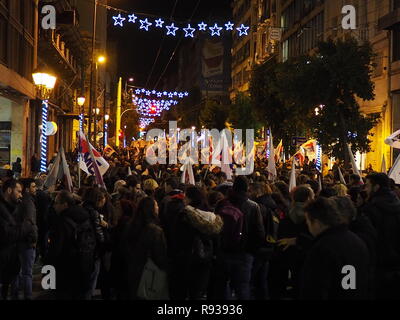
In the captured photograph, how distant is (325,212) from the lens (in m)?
5.00

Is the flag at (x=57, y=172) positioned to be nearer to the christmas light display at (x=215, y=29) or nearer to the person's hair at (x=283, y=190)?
the person's hair at (x=283, y=190)

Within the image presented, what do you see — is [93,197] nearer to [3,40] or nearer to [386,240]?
[386,240]

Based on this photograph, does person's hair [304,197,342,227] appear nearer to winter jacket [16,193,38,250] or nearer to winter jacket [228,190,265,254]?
winter jacket [228,190,265,254]

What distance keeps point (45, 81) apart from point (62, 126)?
28.6 meters

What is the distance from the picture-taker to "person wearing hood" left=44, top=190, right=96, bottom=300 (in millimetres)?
7379

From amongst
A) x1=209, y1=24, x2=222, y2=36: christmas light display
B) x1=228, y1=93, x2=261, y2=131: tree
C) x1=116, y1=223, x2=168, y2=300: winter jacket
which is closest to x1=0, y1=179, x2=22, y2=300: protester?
x1=116, y1=223, x2=168, y2=300: winter jacket

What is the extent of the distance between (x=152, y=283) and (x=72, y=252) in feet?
3.77

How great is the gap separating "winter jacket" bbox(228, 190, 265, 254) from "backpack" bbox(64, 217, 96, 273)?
6.41ft

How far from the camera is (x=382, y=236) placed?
6.97 metres

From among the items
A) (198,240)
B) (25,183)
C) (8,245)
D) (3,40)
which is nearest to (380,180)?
(198,240)

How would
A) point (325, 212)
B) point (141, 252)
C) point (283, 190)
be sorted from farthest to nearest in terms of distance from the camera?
point (283, 190) < point (141, 252) < point (325, 212)

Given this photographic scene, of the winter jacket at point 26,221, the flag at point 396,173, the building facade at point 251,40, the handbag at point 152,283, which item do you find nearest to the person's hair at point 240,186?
the handbag at point 152,283

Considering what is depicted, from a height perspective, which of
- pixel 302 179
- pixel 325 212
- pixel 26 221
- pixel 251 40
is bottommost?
pixel 26 221
